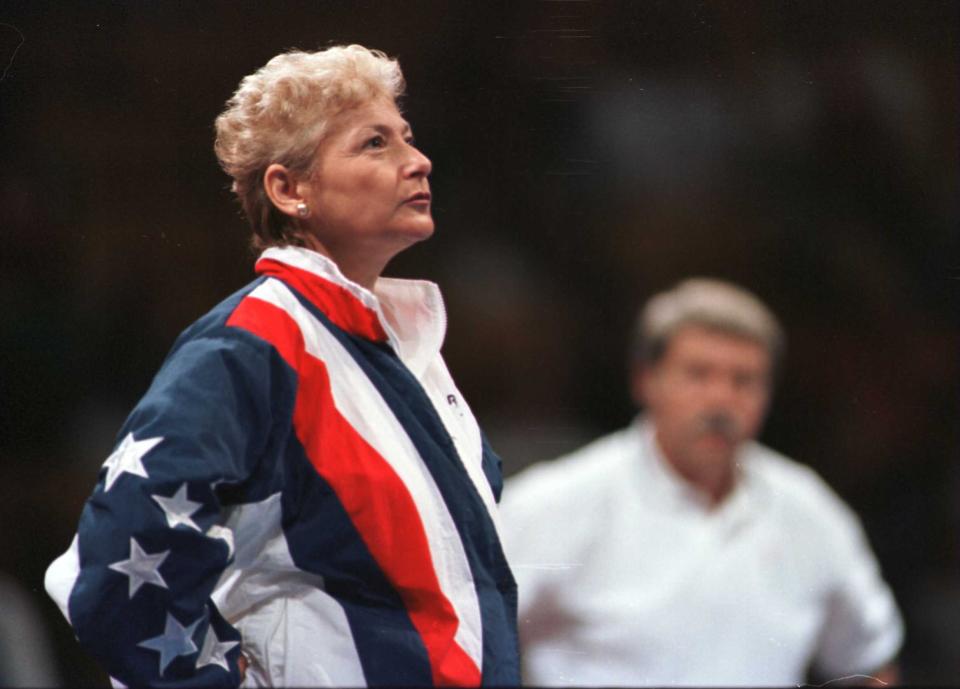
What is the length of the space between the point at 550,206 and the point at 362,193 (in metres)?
0.51

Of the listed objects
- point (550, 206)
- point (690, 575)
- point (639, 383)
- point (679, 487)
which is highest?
point (550, 206)

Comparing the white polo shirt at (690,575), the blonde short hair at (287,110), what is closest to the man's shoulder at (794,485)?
the white polo shirt at (690,575)

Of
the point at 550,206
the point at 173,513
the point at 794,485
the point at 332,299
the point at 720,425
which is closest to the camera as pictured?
the point at 173,513

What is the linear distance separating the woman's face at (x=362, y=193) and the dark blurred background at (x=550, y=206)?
5.0 inches

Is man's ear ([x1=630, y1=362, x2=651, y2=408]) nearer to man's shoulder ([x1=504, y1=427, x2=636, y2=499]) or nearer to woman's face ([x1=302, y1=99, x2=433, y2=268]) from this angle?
man's shoulder ([x1=504, y1=427, x2=636, y2=499])

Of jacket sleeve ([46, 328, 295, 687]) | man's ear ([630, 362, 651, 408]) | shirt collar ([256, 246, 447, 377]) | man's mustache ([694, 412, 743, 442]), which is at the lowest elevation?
man's mustache ([694, 412, 743, 442])

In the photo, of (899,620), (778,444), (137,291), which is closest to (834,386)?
(778,444)

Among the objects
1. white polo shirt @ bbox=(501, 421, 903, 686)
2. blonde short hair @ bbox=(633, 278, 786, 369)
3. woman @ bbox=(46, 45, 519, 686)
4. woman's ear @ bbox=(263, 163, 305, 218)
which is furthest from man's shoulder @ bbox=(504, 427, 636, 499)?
woman's ear @ bbox=(263, 163, 305, 218)

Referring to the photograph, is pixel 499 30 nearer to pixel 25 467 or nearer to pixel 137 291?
pixel 137 291

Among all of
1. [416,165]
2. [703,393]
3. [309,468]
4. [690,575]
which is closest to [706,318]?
[703,393]

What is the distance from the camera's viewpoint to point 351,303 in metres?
0.95

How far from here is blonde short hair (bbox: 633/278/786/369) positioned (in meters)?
1.69

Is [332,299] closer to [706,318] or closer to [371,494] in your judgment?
[371,494]

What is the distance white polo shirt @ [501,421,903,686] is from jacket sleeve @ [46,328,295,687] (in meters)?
0.69
